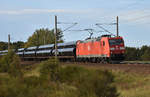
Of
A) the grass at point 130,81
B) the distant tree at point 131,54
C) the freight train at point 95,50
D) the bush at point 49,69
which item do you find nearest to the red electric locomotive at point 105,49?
the freight train at point 95,50

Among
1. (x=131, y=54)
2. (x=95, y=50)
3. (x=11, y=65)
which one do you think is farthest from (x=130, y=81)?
(x=131, y=54)

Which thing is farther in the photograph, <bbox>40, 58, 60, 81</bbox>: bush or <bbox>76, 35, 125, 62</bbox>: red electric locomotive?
<bbox>76, 35, 125, 62</bbox>: red electric locomotive

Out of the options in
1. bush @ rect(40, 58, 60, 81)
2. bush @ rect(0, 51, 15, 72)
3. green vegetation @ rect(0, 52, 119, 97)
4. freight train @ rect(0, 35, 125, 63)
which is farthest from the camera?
freight train @ rect(0, 35, 125, 63)

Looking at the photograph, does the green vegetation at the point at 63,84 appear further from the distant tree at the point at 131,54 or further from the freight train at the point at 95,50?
the distant tree at the point at 131,54

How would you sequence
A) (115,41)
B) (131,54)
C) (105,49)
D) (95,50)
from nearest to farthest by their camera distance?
(105,49) → (115,41) → (95,50) → (131,54)

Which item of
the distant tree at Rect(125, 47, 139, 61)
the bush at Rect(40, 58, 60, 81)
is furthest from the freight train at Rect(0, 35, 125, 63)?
the bush at Rect(40, 58, 60, 81)

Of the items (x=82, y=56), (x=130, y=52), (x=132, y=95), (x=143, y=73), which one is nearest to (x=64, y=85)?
(x=132, y=95)

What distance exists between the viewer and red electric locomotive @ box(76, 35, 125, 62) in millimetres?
34372

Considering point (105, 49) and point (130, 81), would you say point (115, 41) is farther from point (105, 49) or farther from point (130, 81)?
point (130, 81)

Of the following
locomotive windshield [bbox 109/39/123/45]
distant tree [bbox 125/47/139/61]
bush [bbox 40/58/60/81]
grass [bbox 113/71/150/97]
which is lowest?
grass [bbox 113/71/150/97]

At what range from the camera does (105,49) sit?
1374 inches

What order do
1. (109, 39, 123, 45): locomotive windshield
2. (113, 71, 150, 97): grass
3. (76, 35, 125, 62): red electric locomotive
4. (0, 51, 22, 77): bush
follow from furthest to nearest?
(109, 39, 123, 45): locomotive windshield → (76, 35, 125, 62): red electric locomotive → (0, 51, 22, 77): bush → (113, 71, 150, 97): grass

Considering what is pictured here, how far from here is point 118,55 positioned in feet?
113

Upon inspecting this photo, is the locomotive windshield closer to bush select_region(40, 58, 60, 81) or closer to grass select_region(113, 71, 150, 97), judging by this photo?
grass select_region(113, 71, 150, 97)
